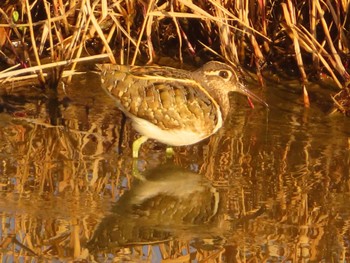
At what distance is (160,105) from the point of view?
6.19 meters

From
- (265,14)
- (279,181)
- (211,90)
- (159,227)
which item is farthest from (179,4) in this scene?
(159,227)

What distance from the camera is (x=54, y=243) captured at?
503cm

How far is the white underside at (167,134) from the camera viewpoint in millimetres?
6219

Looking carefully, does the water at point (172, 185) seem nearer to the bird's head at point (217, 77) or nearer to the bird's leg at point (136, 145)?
the bird's leg at point (136, 145)

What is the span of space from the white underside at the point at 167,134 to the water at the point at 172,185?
18cm

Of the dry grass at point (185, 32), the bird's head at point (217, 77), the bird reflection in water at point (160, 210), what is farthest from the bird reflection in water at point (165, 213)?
the dry grass at point (185, 32)

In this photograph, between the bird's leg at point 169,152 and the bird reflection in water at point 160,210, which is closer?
the bird reflection in water at point 160,210

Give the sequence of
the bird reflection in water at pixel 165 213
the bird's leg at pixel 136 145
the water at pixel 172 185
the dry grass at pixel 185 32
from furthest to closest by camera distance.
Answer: the dry grass at pixel 185 32 → the bird's leg at pixel 136 145 → the bird reflection in water at pixel 165 213 → the water at pixel 172 185

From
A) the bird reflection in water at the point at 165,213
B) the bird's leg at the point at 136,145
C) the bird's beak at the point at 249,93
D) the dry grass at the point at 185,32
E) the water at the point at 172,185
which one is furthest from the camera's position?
the dry grass at the point at 185,32

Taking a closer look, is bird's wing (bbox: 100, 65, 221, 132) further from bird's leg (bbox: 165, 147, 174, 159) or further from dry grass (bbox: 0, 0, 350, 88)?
dry grass (bbox: 0, 0, 350, 88)

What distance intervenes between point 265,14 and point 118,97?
1.95 metres

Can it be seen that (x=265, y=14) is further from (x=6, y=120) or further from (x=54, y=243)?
(x=54, y=243)

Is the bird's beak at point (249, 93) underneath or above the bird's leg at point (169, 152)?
above

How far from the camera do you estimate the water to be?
5098mm
